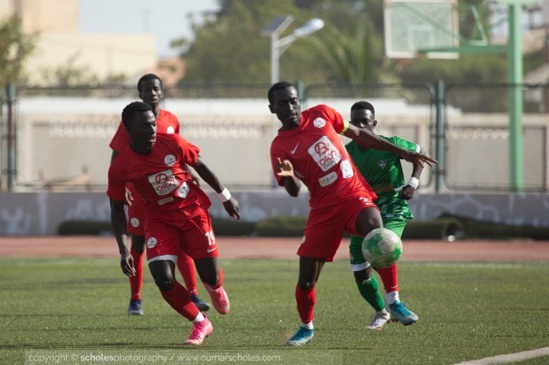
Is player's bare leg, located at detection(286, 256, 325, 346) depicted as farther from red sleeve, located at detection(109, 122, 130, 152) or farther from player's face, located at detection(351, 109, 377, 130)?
red sleeve, located at detection(109, 122, 130, 152)

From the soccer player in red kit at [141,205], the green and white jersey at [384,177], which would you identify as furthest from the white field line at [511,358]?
the soccer player in red kit at [141,205]

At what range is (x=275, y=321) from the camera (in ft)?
35.5

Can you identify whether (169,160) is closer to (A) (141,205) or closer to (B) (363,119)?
(B) (363,119)

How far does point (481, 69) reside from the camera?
84.9m

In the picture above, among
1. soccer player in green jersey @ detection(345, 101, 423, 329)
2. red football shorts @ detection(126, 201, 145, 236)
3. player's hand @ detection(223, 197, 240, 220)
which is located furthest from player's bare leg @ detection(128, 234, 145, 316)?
soccer player in green jersey @ detection(345, 101, 423, 329)

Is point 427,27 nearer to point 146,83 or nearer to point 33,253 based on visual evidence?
point 33,253

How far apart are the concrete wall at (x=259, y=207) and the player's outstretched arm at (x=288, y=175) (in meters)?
14.5

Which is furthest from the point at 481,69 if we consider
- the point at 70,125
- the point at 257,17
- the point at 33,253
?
the point at 33,253

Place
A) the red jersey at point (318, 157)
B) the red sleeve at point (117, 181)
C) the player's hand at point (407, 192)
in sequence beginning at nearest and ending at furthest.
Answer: the red jersey at point (318, 157) < the red sleeve at point (117, 181) < the player's hand at point (407, 192)

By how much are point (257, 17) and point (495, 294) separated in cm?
6991

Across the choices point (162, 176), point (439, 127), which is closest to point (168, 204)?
point (162, 176)

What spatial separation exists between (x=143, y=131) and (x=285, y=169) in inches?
50.8

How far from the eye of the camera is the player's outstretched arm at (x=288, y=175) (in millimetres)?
8766

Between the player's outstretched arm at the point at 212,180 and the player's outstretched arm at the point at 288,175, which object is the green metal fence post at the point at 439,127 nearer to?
the player's outstretched arm at the point at 212,180
